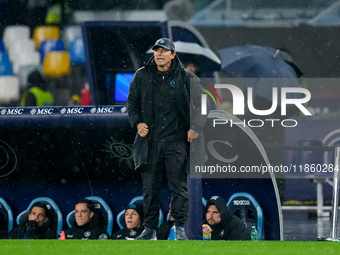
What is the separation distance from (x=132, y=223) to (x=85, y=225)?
15.9 inches

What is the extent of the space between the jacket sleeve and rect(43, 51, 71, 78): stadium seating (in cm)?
385

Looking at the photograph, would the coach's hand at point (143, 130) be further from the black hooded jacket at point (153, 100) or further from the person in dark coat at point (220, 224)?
the person in dark coat at point (220, 224)

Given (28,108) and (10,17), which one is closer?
(28,108)

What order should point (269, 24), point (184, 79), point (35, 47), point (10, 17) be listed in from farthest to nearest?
1. point (269, 24)
2. point (35, 47)
3. point (10, 17)
4. point (184, 79)

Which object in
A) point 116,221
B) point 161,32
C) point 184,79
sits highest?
point 161,32

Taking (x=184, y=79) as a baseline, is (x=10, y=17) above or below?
above

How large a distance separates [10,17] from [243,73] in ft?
8.94

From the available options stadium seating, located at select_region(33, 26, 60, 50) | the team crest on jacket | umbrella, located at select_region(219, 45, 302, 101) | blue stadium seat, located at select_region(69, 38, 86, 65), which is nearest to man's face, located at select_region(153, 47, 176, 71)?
the team crest on jacket

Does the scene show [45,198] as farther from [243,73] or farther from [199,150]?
[243,73]

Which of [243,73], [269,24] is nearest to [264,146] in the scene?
[243,73]

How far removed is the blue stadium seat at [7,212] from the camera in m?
6.44

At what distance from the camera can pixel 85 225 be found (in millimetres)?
6250

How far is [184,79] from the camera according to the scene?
552 centimetres

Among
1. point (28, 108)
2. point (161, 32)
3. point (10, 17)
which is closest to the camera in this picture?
point (28, 108)
